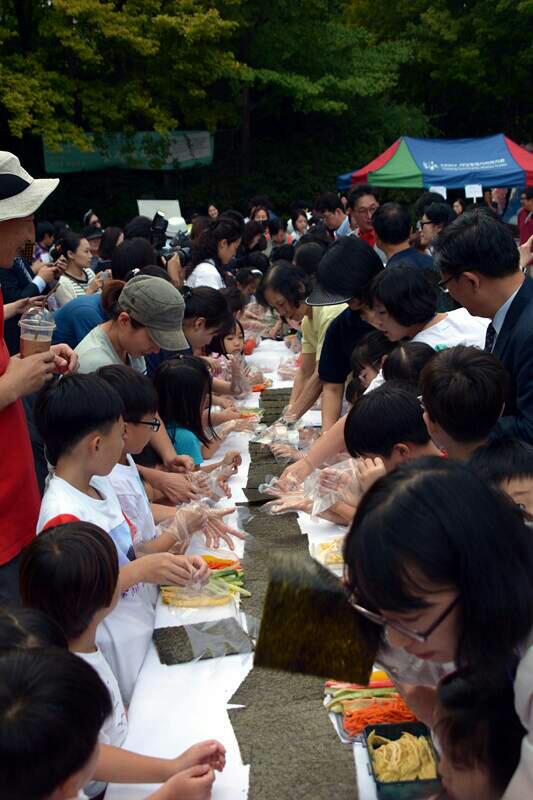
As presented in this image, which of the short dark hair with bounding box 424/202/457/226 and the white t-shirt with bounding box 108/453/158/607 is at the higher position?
the white t-shirt with bounding box 108/453/158/607

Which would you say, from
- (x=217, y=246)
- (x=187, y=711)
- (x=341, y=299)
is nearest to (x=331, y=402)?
(x=341, y=299)

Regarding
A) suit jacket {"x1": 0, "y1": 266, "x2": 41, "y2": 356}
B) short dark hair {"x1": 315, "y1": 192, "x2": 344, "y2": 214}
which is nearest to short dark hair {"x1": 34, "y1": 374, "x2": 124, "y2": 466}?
suit jacket {"x1": 0, "y1": 266, "x2": 41, "y2": 356}

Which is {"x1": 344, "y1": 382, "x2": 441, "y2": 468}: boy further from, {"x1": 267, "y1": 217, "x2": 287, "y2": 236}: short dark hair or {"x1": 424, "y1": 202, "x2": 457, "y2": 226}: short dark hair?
{"x1": 267, "y1": 217, "x2": 287, "y2": 236}: short dark hair

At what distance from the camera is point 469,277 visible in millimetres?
2227

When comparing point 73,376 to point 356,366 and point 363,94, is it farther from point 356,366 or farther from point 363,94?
point 363,94

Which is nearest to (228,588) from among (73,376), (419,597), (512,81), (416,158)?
(73,376)

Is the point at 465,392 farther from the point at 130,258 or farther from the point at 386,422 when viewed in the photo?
the point at 130,258

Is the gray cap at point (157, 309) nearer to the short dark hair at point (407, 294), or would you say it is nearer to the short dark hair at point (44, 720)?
the short dark hair at point (407, 294)

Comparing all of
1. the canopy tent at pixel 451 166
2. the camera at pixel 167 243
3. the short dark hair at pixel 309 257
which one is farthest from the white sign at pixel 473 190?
the short dark hair at pixel 309 257

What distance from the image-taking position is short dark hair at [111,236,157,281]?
161 inches

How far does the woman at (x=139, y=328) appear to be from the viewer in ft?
8.96

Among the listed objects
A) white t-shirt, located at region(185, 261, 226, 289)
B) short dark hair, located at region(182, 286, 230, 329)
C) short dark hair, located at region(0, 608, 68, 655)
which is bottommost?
white t-shirt, located at region(185, 261, 226, 289)

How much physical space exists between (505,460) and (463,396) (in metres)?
0.23

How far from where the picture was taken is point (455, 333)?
2.78 meters
